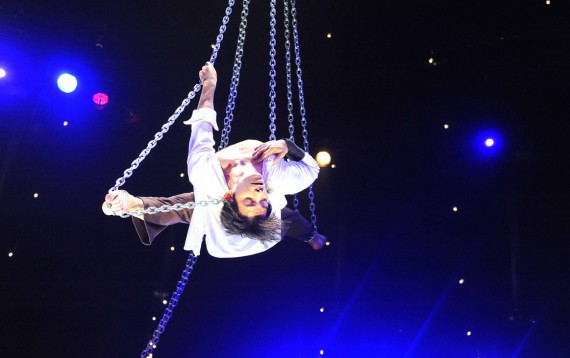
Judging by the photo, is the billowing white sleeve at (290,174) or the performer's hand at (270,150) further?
the billowing white sleeve at (290,174)

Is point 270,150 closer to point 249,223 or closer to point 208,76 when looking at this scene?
point 249,223

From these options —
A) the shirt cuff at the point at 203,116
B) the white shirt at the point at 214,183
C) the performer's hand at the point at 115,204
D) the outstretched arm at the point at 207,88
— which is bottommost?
the performer's hand at the point at 115,204

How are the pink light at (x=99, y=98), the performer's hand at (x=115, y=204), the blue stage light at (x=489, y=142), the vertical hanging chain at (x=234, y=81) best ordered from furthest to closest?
the blue stage light at (x=489, y=142) → the pink light at (x=99, y=98) → the vertical hanging chain at (x=234, y=81) → the performer's hand at (x=115, y=204)

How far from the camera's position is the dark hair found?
128 inches

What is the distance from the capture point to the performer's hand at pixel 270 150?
3268mm

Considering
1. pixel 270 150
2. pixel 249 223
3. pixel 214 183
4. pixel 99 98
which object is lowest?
pixel 249 223

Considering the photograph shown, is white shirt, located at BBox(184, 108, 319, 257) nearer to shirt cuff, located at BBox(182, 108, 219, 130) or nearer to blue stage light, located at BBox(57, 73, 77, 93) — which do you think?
shirt cuff, located at BBox(182, 108, 219, 130)

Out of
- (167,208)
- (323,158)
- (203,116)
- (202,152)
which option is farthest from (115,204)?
(323,158)

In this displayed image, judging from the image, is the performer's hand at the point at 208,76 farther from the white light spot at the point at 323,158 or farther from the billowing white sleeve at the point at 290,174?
the white light spot at the point at 323,158

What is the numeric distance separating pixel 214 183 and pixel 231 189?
10cm

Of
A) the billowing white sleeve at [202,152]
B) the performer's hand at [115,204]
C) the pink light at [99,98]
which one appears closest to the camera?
the performer's hand at [115,204]

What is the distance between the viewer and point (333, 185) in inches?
206

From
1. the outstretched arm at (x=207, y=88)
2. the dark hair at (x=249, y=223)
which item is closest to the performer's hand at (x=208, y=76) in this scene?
the outstretched arm at (x=207, y=88)

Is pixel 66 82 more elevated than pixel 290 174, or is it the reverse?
pixel 66 82
